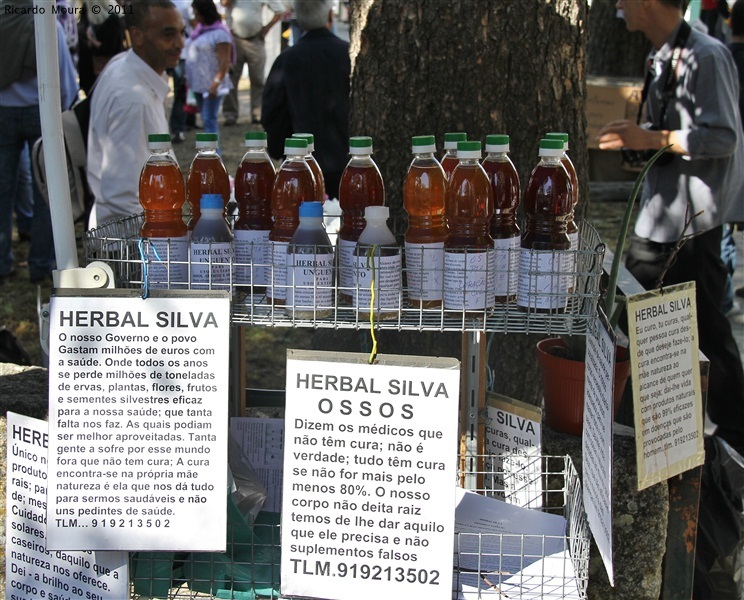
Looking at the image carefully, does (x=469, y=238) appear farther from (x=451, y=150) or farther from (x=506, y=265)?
(x=451, y=150)

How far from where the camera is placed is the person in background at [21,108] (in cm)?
597

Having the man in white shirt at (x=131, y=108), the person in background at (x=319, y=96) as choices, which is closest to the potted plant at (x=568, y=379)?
the man in white shirt at (x=131, y=108)

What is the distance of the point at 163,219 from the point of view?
2160 millimetres

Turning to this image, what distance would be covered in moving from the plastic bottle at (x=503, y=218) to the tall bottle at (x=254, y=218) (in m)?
0.52

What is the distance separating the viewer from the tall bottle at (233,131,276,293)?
83.0 inches

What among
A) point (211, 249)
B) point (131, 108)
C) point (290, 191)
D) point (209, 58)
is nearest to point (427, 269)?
point (290, 191)

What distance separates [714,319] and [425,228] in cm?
249

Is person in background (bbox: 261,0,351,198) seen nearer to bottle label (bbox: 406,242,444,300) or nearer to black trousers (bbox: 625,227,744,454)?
black trousers (bbox: 625,227,744,454)

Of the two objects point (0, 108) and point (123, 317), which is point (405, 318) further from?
point (0, 108)

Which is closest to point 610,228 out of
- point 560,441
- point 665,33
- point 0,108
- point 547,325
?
point 665,33

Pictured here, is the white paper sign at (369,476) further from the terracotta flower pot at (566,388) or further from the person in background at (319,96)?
the person in background at (319,96)

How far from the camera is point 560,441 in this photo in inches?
99.9

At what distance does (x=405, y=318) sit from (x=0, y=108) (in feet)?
16.1

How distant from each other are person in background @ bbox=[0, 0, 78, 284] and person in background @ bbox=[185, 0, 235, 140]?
447cm
